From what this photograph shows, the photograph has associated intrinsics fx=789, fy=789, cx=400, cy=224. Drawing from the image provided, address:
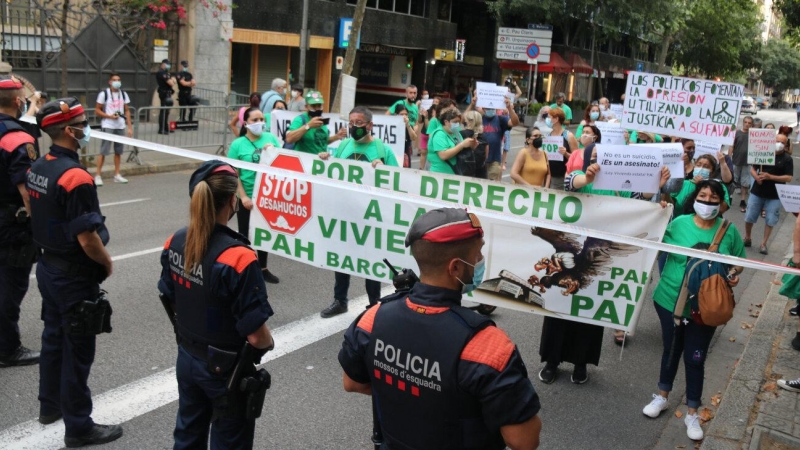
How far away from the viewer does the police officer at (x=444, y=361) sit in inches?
101

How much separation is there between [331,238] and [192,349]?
3.08 m

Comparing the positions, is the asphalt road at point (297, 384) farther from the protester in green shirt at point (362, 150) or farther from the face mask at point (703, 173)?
the face mask at point (703, 173)

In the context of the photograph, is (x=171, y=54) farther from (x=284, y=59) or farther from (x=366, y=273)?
(x=366, y=273)

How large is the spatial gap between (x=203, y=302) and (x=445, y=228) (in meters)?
1.38

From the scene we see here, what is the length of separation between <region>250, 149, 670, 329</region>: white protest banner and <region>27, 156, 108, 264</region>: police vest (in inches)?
81.0

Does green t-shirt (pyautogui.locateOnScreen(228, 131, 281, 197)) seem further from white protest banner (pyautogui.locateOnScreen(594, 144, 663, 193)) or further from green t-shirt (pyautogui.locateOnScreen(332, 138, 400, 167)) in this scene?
white protest banner (pyautogui.locateOnScreen(594, 144, 663, 193))

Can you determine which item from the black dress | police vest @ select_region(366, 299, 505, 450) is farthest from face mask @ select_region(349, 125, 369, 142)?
police vest @ select_region(366, 299, 505, 450)

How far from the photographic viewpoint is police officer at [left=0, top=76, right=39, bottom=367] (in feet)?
17.4

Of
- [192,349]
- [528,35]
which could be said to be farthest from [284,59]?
[192,349]

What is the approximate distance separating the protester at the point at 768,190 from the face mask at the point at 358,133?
7192 millimetres

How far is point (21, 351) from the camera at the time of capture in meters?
5.82

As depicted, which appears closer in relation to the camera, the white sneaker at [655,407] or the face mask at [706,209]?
the face mask at [706,209]

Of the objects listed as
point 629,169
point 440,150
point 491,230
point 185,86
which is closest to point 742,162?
point 440,150

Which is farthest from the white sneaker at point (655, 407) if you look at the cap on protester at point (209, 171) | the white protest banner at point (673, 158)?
the cap on protester at point (209, 171)
